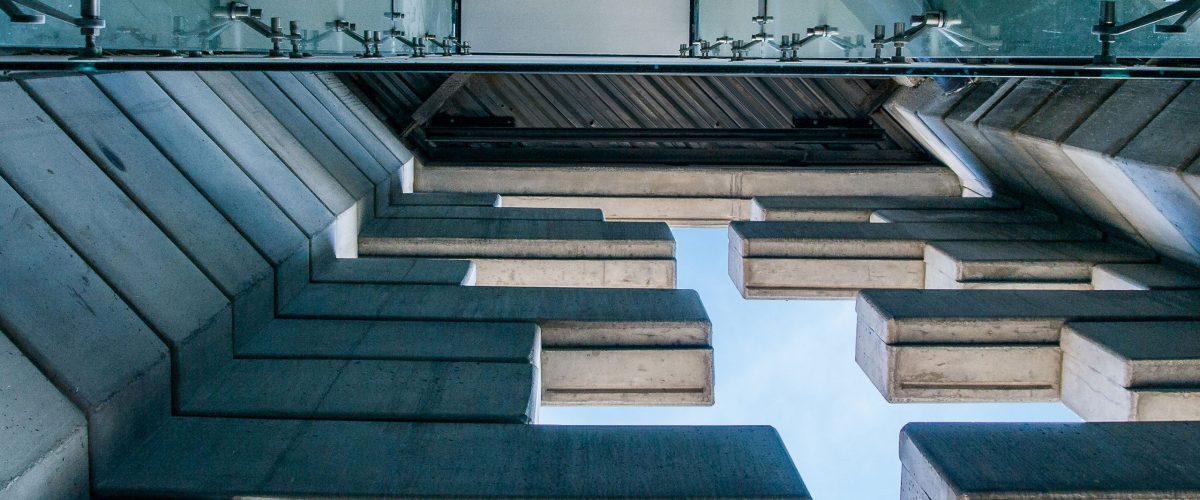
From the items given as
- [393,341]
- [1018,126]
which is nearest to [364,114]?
[393,341]

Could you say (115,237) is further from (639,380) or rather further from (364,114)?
(364,114)

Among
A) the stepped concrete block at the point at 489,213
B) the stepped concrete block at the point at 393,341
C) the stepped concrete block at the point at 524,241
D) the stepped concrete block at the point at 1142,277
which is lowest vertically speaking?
the stepped concrete block at the point at 393,341

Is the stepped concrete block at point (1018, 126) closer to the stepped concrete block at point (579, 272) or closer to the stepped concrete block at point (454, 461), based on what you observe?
the stepped concrete block at point (579, 272)

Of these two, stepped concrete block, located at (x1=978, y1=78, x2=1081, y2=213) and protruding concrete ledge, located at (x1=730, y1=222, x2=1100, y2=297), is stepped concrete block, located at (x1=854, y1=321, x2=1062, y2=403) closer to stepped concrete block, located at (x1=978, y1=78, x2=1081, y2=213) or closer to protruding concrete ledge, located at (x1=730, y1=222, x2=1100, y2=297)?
protruding concrete ledge, located at (x1=730, y1=222, x2=1100, y2=297)

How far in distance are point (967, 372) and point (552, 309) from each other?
3008 mm

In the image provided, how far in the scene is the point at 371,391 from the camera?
4812mm

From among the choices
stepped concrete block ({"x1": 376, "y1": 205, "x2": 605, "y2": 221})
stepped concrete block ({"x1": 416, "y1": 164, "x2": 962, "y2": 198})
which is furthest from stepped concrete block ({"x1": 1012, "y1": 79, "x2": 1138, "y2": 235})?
stepped concrete block ({"x1": 376, "y1": 205, "x2": 605, "y2": 221})

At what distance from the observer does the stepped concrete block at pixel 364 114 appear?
11812mm

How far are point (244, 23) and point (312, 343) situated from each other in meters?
2.03

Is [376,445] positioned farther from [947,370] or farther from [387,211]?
[387,211]

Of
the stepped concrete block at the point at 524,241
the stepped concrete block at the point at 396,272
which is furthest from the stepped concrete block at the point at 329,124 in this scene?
the stepped concrete block at the point at 396,272

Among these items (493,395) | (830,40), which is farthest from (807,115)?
(493,395)

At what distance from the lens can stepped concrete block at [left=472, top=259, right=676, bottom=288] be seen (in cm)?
877

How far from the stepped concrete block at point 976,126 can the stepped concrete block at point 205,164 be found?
25.1 ft
